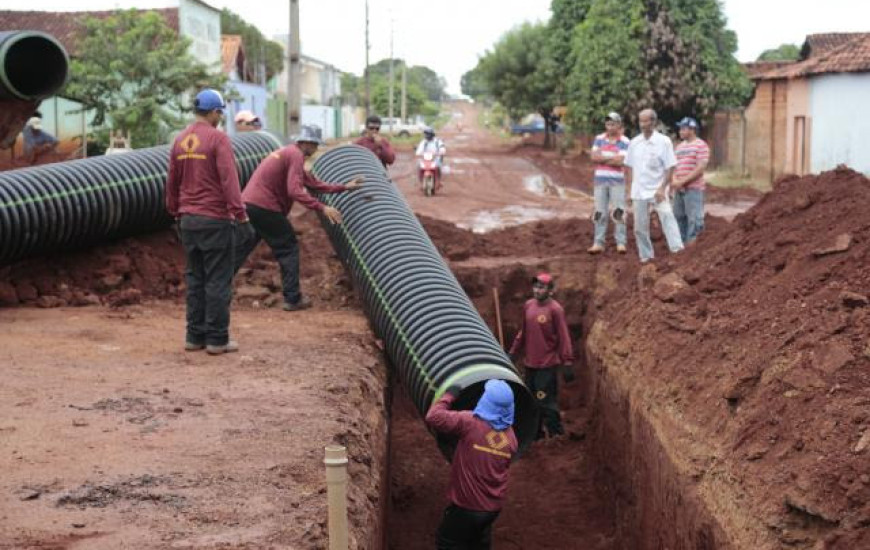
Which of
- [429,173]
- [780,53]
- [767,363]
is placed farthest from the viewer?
[780,53]

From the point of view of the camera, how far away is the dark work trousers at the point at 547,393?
10.4 meters

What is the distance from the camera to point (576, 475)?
10164 millimetres

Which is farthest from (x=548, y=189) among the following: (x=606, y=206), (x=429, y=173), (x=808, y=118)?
(x=606, y=206)

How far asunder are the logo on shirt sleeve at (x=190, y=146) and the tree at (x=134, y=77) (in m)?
15.7

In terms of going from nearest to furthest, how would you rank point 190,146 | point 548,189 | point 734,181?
point 190,146, point 548,189, point 734,181

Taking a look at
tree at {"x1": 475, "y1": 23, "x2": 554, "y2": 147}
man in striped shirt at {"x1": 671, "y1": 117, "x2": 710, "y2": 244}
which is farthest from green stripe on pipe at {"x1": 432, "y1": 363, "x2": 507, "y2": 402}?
tree at {"x1": 475, "y1": 23, "x2": 554, "y2": 147}

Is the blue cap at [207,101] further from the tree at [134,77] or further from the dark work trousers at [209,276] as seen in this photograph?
the tree at [134,77]

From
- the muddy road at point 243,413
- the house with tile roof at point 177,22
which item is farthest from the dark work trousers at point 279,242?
the house with tile roof at point 177,22

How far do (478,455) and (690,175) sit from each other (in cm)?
559

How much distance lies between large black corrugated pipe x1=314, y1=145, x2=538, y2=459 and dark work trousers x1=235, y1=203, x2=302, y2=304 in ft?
1.41

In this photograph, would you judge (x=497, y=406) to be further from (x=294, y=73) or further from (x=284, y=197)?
(x=294, y=73)

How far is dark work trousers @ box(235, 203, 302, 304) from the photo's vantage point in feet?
31.2

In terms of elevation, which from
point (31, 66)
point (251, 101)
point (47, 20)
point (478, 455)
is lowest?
point (478, 455)

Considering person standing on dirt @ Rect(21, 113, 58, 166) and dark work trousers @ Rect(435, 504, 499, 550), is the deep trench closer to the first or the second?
dark work trousers @ Rect(435, 504, 499, 550)
